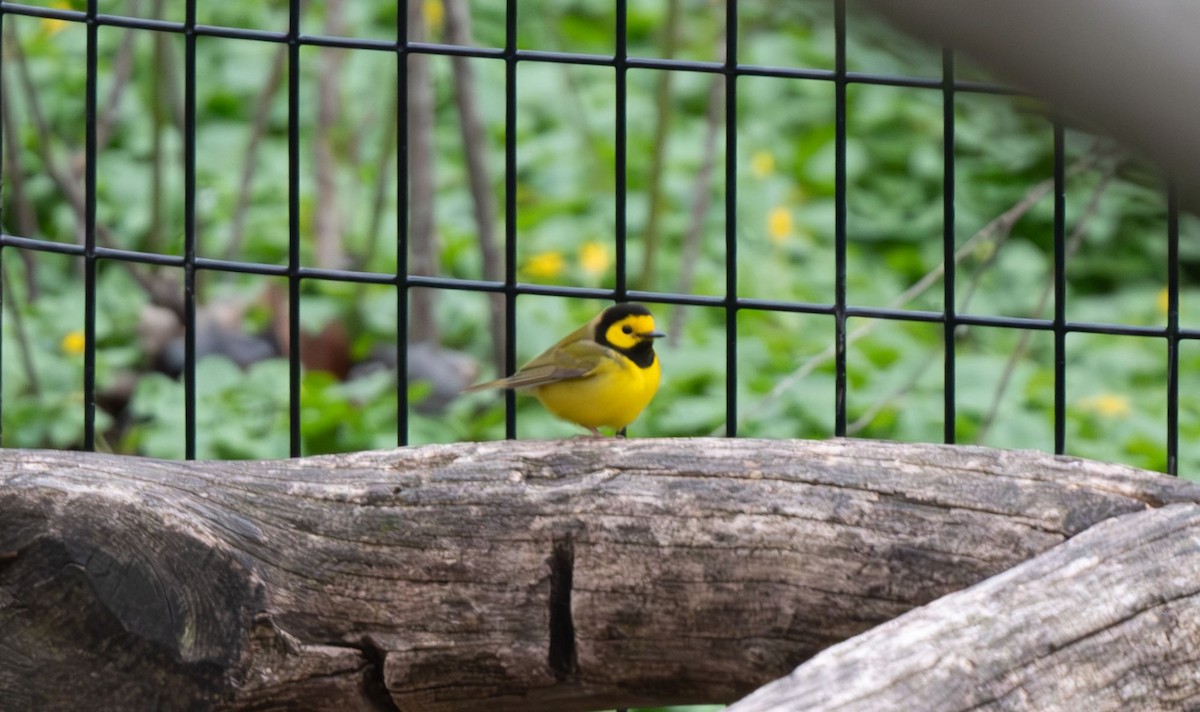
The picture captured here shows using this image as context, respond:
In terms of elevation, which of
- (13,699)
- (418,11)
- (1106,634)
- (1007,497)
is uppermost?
(418,11)

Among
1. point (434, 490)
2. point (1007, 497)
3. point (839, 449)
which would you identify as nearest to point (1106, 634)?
point (1007, 497)

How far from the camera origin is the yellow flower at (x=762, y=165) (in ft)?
28.4

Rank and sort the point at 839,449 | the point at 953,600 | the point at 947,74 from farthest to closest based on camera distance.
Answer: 1. the point at 947,74
2. the point at 839,449
3. the point at 953,600

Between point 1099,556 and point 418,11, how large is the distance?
4.43m

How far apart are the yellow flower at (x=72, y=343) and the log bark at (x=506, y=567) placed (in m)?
4.08

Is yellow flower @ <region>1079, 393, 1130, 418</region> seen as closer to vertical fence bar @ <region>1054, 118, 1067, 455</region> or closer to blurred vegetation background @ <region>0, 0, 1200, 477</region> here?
blurred vegetation background @ <region>0, 0, 1200, 477</region>

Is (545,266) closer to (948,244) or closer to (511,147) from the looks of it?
(511,147)

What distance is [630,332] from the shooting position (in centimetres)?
358

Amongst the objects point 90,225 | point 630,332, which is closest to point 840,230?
point 630,332

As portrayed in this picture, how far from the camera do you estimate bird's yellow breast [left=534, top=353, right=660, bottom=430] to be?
141 inches

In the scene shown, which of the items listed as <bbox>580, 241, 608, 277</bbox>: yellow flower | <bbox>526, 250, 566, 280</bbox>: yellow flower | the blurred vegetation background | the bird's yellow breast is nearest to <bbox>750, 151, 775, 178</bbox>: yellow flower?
the blurred vegetation background

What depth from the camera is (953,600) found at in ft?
7.20

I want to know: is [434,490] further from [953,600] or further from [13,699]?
[953,600]

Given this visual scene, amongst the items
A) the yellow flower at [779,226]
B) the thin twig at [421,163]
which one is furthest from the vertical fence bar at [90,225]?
the yellow flower at [779,226]
